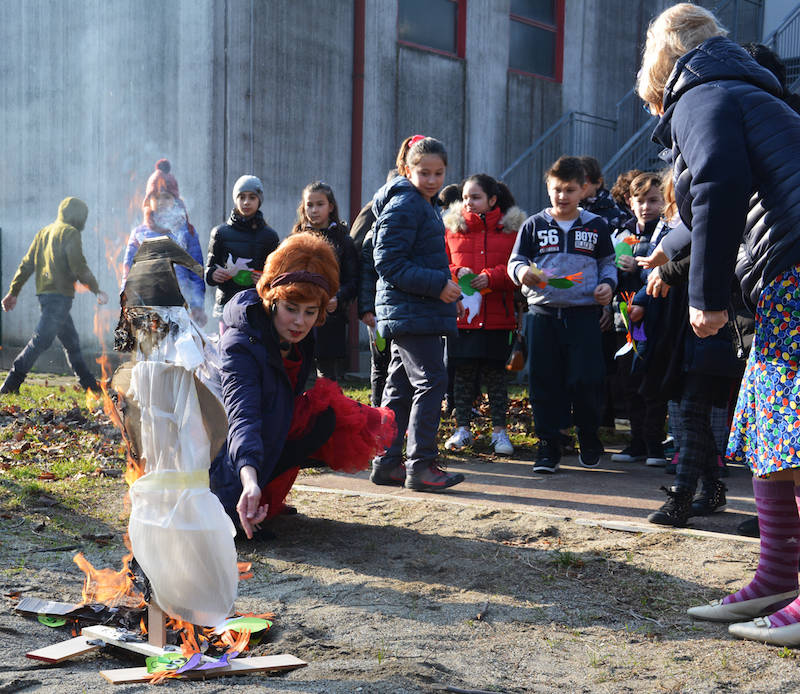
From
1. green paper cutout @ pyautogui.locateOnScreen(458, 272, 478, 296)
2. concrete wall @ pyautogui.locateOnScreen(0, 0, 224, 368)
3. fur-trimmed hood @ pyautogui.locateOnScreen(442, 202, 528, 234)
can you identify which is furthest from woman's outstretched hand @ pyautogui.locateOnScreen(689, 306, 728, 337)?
concrete wall @ pyautogui.locateOnScreen(0, 0, 224, 368)

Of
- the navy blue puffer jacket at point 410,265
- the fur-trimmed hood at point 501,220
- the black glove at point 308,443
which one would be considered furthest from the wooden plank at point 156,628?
the fur-trimmed hood at point 501,220

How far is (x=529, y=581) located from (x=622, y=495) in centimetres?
179

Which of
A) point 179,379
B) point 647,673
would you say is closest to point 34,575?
point 179,379

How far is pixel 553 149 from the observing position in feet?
49.3

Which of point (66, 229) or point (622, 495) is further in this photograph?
point (66, 229)

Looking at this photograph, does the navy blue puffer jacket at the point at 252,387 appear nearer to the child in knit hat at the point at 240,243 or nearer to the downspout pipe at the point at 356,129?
the child in knit hat at the point at 240,243

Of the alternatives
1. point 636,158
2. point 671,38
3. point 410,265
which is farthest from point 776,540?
point 636,158

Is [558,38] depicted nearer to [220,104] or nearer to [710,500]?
[220,104]

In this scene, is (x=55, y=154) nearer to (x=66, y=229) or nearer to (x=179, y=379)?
(x=66, y=229)

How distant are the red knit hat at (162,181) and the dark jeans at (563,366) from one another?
16.4ft

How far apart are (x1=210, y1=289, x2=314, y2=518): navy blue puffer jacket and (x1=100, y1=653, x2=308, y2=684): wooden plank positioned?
1.11 meters

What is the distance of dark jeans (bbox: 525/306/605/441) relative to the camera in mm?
6082

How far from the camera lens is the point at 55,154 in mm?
13266

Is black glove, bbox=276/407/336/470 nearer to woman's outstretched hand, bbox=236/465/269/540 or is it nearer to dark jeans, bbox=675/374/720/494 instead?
woman's outstretched hand, bbox=236/465/269/540
